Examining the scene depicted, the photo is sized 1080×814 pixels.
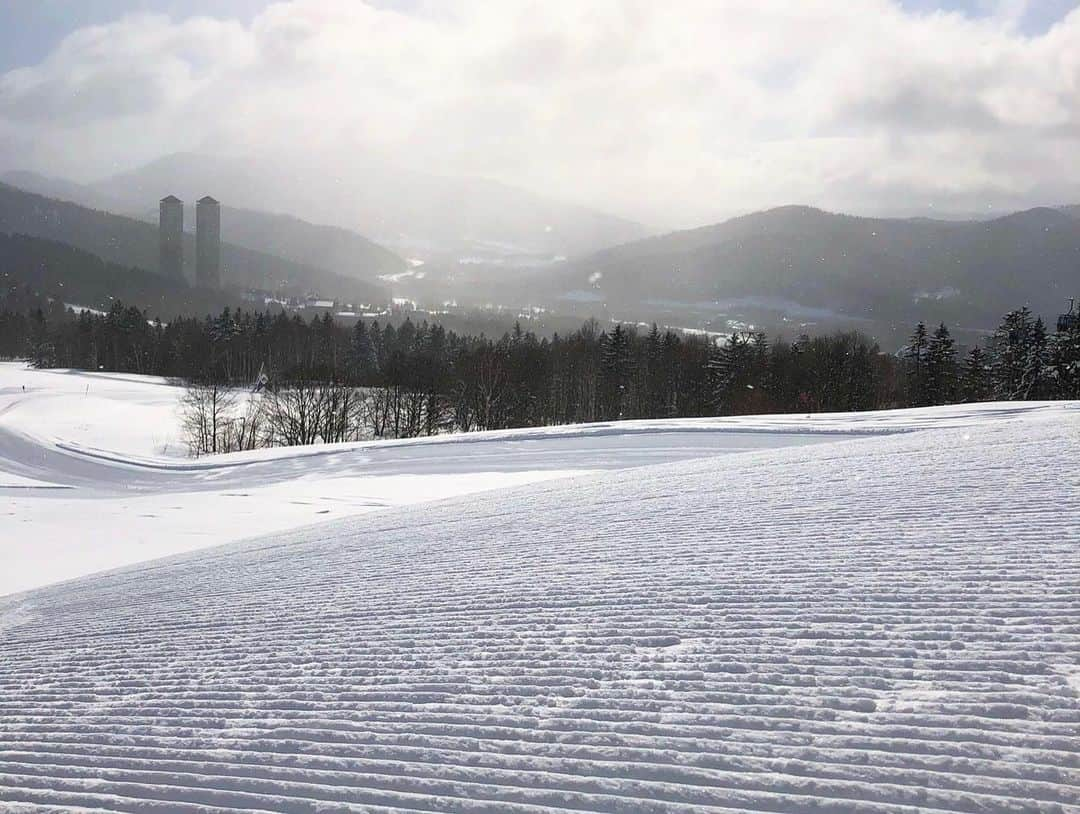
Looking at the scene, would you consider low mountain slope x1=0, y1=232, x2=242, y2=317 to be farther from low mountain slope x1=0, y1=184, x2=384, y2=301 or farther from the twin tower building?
low mountain slope x1=0, y1=184, x2=384, y2=301

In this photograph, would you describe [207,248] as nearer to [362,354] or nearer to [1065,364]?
[362,354]

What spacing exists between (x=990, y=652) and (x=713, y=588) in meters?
1.17

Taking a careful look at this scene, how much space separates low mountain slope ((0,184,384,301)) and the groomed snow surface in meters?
183

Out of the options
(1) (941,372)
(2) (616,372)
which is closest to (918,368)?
(1) (941,372)

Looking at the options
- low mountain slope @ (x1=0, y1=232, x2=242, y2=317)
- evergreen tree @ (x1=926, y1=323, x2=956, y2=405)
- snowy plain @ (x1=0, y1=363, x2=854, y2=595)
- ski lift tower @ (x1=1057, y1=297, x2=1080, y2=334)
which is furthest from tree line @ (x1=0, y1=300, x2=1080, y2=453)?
low mountain slope @ (x1=0, y1=232, x2=242, y2=317)

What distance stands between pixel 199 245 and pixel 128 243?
1272 inches

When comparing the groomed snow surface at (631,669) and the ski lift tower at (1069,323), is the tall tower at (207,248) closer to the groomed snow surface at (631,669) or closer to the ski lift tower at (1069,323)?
the ski lift tower at (1069,323)

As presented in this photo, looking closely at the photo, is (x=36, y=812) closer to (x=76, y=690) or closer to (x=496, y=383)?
(x=76, y=690)

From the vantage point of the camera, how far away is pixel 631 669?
274 cm

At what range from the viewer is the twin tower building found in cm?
15312

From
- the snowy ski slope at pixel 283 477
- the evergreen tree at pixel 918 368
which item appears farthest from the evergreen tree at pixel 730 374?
the snowy ski slope at pixel 283 477

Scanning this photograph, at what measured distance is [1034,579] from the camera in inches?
120

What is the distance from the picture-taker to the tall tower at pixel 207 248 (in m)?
155

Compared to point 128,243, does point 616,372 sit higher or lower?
lower
